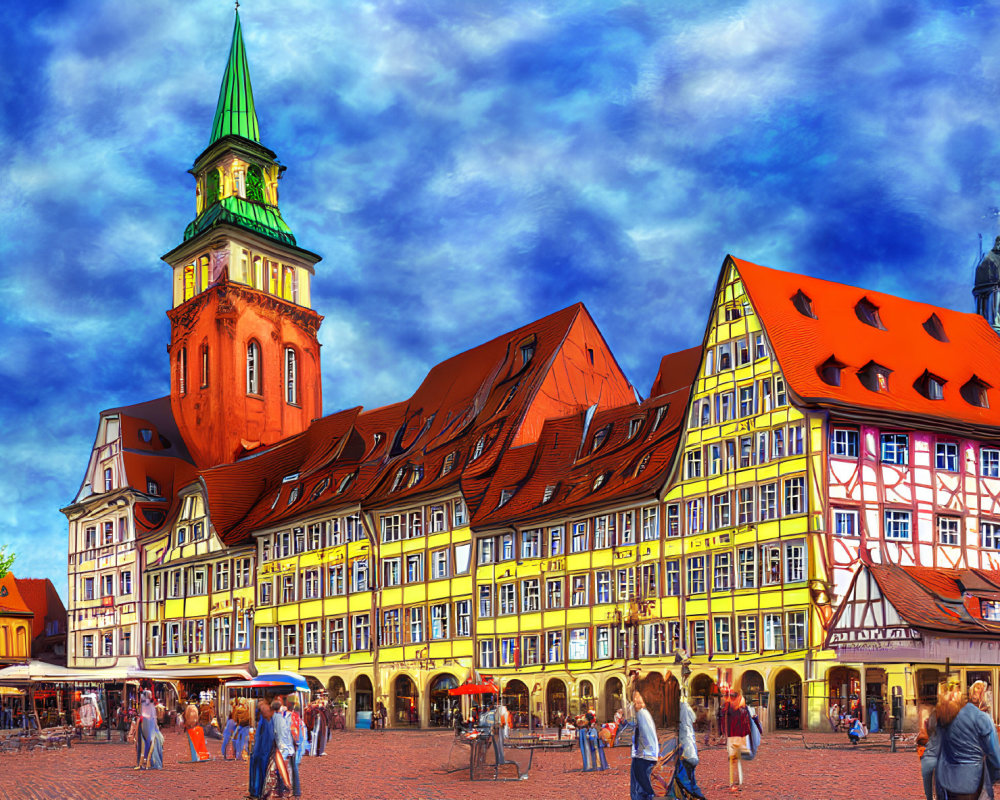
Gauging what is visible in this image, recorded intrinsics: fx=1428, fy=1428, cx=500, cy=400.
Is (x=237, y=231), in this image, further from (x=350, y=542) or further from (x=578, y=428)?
(x=578, y=428)

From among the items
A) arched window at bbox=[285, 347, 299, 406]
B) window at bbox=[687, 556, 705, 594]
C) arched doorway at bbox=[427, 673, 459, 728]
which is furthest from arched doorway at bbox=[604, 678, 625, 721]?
arched window at bbox=[285, 347, 299, 406]

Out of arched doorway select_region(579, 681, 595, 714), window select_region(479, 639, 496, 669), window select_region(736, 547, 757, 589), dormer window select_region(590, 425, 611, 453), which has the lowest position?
arched doorway select_region(579, 681, 595, 714)

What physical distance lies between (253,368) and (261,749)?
2165 inches

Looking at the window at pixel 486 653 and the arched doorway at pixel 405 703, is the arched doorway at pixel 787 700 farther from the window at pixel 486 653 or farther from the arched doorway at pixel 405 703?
the arched doorway at pixel 405 703

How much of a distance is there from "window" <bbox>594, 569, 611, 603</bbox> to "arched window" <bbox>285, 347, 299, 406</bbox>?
31.3 m

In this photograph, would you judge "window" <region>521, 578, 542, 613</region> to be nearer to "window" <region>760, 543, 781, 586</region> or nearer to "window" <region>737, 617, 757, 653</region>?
"window" <region>737, 617, 757, 653</region>

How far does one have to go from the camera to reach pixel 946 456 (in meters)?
40.5

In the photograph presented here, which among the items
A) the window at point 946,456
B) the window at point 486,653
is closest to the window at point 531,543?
the window at point 486,653

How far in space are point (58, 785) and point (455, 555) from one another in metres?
28.6

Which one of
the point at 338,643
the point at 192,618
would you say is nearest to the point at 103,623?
the point at 192,618

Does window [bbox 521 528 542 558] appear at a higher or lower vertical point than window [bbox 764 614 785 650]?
higher

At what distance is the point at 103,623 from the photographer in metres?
69.2

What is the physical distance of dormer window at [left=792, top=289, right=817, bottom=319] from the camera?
4275 cm

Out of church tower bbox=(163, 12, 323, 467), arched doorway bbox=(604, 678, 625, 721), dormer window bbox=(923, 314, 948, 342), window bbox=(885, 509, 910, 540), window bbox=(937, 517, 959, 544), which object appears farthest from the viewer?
church tower bbox=(163, 12, 323, 467)
